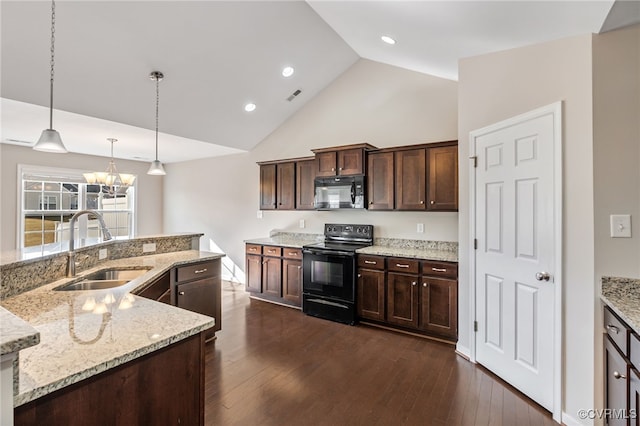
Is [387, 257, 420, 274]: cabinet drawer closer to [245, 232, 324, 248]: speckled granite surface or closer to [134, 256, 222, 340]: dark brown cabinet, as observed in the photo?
[245, 232, 324, 248]: speckled granite surface

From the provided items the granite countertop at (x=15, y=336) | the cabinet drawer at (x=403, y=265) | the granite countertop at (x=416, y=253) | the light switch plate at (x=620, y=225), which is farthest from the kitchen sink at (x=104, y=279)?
the light switch plate at (x=620, y=225)

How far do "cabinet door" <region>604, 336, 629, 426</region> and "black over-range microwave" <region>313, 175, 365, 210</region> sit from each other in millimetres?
2594

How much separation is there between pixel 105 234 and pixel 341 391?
2331mm

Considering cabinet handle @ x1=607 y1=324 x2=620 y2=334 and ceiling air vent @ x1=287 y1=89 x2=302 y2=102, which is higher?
ceiling air vent @ x1=287 y1=89 x2=302 y2=102

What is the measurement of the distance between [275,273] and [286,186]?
1.34m

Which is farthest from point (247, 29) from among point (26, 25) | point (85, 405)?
point (85, 405)

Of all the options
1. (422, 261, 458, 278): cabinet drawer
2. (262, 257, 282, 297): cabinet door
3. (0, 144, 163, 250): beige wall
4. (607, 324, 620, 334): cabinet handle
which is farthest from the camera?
(0, 144, 163, 250): beige wall

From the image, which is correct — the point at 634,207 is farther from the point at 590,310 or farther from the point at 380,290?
the point at 380,290

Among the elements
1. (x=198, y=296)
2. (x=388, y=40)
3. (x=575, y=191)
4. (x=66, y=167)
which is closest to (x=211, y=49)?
(x=388, y=40)

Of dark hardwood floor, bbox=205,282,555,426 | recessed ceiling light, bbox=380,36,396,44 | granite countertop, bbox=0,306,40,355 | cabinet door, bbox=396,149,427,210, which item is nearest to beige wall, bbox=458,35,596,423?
dark hardwood floor, bbox=205,282,555,426

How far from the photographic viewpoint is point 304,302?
398 cm

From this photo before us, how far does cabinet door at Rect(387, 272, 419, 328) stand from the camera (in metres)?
3.29

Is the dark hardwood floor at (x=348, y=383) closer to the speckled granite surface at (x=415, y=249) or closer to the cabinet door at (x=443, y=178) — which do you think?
the speckled granite surface at (x=415, y=249)

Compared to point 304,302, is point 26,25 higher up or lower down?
higher up
